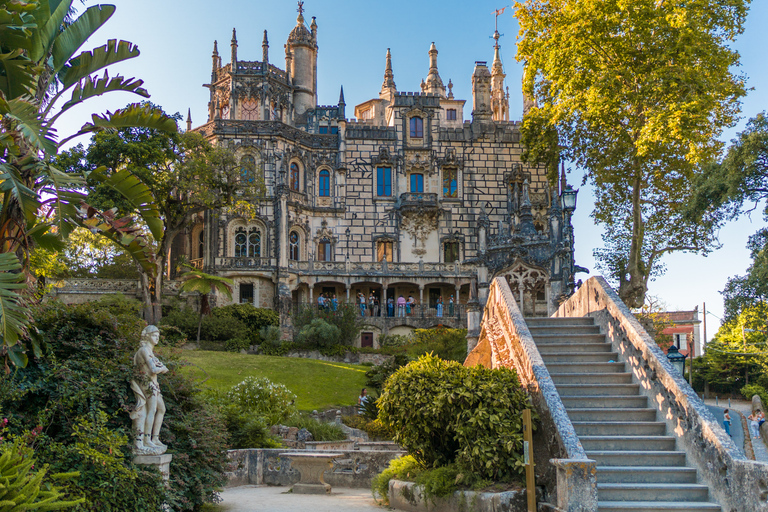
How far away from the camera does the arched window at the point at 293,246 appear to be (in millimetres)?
46531

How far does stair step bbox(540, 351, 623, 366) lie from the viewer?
488 inches

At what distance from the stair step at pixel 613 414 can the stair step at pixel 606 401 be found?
23cm

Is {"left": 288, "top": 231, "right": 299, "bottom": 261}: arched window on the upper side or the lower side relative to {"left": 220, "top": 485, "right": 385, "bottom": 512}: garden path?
upper

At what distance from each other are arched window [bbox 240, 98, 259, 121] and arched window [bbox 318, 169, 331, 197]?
18.5 feet

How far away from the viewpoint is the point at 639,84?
28.3 meters

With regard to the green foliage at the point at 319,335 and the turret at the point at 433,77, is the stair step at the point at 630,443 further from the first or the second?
the turret at the point at 433,77

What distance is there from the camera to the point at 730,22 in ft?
90.3

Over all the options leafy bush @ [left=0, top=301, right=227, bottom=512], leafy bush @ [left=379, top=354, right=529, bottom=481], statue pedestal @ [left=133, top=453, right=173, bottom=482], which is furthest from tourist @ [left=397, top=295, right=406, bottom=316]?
statue pedestal @ [left=133, top=453, right=173, bottom=482]

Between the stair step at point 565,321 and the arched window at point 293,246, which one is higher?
the arched window at point 293,246

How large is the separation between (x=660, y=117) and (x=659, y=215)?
28.5 feet

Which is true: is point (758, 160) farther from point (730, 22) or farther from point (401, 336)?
point (401, 336)

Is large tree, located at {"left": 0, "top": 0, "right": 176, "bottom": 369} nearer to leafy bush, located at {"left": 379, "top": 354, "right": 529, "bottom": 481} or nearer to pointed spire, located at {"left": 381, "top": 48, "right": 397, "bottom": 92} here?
leafy bush, located at {"left": 379, "top": 354, "right": 529, "bottom": 481}

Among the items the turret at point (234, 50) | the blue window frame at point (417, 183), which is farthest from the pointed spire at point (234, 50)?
the blue window frame at point (417, 183)

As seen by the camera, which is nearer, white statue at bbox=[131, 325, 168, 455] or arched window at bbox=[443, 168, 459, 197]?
white statue at bbox=[131, 325, 168, 455]
